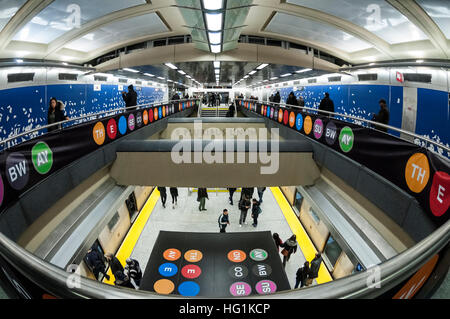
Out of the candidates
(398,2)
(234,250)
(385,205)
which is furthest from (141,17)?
(385,205)

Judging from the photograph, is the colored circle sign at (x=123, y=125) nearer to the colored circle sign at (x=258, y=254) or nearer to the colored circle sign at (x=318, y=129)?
the colored circle sign at (x=258, y=254)

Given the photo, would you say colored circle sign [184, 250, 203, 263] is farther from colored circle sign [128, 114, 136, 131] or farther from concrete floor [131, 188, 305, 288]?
colored circle sign [128, 114, 136, 131]

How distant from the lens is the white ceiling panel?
30.4ft

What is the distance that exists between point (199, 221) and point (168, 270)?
5332 mm

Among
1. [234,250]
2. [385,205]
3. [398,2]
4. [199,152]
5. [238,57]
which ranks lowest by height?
[234,250]

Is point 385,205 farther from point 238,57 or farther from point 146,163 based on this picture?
point 238,57

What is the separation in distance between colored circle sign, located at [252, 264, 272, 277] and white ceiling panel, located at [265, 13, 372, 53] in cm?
933

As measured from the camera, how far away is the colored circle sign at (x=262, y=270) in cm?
427

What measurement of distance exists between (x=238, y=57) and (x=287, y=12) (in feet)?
13.4

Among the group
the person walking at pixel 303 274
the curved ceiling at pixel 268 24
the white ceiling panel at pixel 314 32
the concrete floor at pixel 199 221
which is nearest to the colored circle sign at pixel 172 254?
the concrete floor at pixel 199 221

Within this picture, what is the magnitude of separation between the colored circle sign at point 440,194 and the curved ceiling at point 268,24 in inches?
227

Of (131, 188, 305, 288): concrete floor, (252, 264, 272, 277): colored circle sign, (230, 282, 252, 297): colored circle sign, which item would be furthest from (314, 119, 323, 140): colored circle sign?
(131, 188, 305, 288): concrete floor

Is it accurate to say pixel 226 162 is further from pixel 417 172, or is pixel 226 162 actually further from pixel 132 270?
pixel 417 172

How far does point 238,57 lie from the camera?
1216 cm
